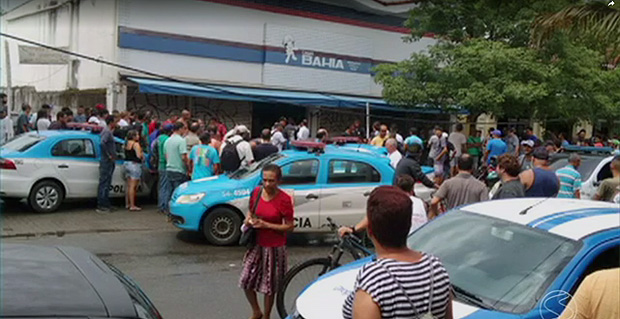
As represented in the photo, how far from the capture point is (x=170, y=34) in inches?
741

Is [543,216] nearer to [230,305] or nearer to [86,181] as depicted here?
[230,305]

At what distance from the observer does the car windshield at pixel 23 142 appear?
1084 cm

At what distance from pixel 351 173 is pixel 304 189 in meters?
0.83

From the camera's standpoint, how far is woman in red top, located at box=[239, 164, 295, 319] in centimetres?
544

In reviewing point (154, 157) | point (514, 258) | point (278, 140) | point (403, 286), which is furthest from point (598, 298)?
point (278, 140)

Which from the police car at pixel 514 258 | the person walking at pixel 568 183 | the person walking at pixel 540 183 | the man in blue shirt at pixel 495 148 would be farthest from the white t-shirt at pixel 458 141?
the police car at pixel 514 258

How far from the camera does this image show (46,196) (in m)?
11.0

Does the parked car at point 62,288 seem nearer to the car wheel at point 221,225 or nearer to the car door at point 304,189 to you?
the car wheel at point 221,225

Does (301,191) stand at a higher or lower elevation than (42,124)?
lower

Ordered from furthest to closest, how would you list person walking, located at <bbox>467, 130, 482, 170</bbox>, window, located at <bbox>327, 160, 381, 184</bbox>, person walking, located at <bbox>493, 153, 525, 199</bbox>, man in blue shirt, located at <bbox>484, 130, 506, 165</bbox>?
person walking, located at <bbox>467, 130, 482, 170</bbox>, man in blue shirt, located at <bbox>484, 130, 506, 165</bbox>, window, located at <bbox>327, 160, 381, 184</bbox>, person walking, located at <bbox>493, 153, 525, 199</bbox>

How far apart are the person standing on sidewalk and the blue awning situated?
13.8 ft

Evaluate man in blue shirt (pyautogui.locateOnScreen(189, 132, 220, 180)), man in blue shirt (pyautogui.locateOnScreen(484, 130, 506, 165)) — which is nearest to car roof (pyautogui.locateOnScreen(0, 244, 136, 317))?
man in blue shirt (pyautogui.locateOnScreen(189, 132, 220, 180))

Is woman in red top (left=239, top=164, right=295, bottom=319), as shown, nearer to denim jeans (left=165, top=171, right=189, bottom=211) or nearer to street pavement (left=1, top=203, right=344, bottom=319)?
street pavement (left=1, top=203, right=344, bottom=319)
